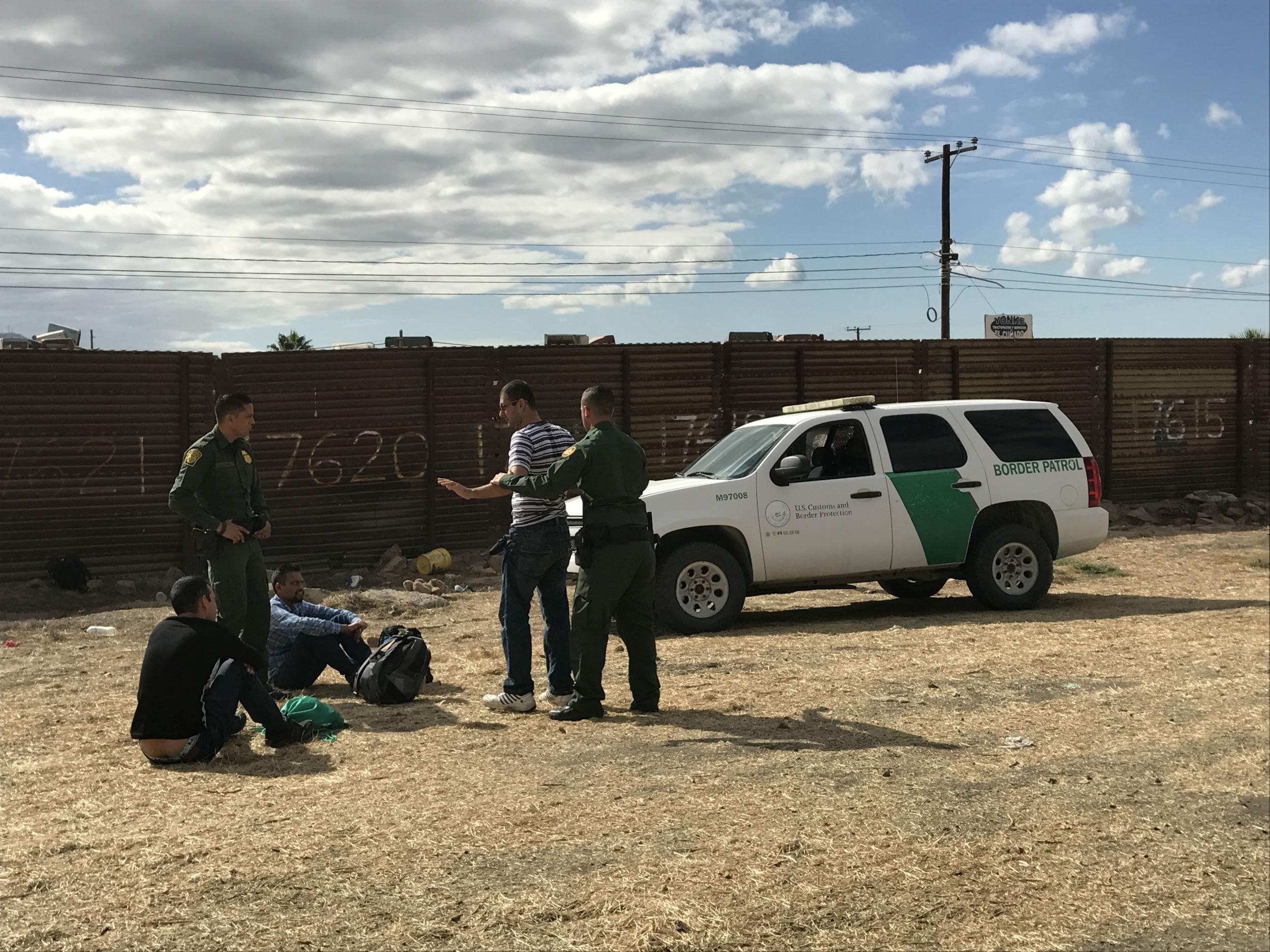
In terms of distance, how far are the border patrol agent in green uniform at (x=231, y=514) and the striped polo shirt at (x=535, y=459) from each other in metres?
1.64

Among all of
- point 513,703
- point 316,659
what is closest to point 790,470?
point 513,703

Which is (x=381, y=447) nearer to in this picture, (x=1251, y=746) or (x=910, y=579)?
(x=910, y=579)

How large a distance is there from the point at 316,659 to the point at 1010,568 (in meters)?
6.42

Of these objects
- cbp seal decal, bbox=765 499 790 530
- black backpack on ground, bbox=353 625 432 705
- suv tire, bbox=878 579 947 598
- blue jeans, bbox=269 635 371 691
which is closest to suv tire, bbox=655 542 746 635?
cbp seal decal, bbox=765 499 790 530

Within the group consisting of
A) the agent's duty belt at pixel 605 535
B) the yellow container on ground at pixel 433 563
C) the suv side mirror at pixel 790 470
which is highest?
the suv side mirror at pixel 790 470

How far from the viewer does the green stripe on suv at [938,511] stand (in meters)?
10.6

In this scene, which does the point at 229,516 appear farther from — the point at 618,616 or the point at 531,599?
the point at 618,616

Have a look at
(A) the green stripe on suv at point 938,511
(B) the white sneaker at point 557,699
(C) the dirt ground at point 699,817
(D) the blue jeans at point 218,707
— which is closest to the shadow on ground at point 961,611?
(A) the green stripe on suv at point 938,511

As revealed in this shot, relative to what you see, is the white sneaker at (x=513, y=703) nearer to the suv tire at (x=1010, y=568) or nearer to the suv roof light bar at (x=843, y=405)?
the suv roof light bar at (x=843, y=405)

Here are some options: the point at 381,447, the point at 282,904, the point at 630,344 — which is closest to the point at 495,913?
the point at 282,904

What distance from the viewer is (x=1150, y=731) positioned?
6.84 metres

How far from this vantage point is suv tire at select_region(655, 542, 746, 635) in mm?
9969

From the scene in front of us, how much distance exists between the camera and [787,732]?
678cm

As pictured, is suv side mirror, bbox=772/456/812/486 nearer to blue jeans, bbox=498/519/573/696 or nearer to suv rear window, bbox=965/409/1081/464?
suv rear window, bbox=965/409/1081/464
